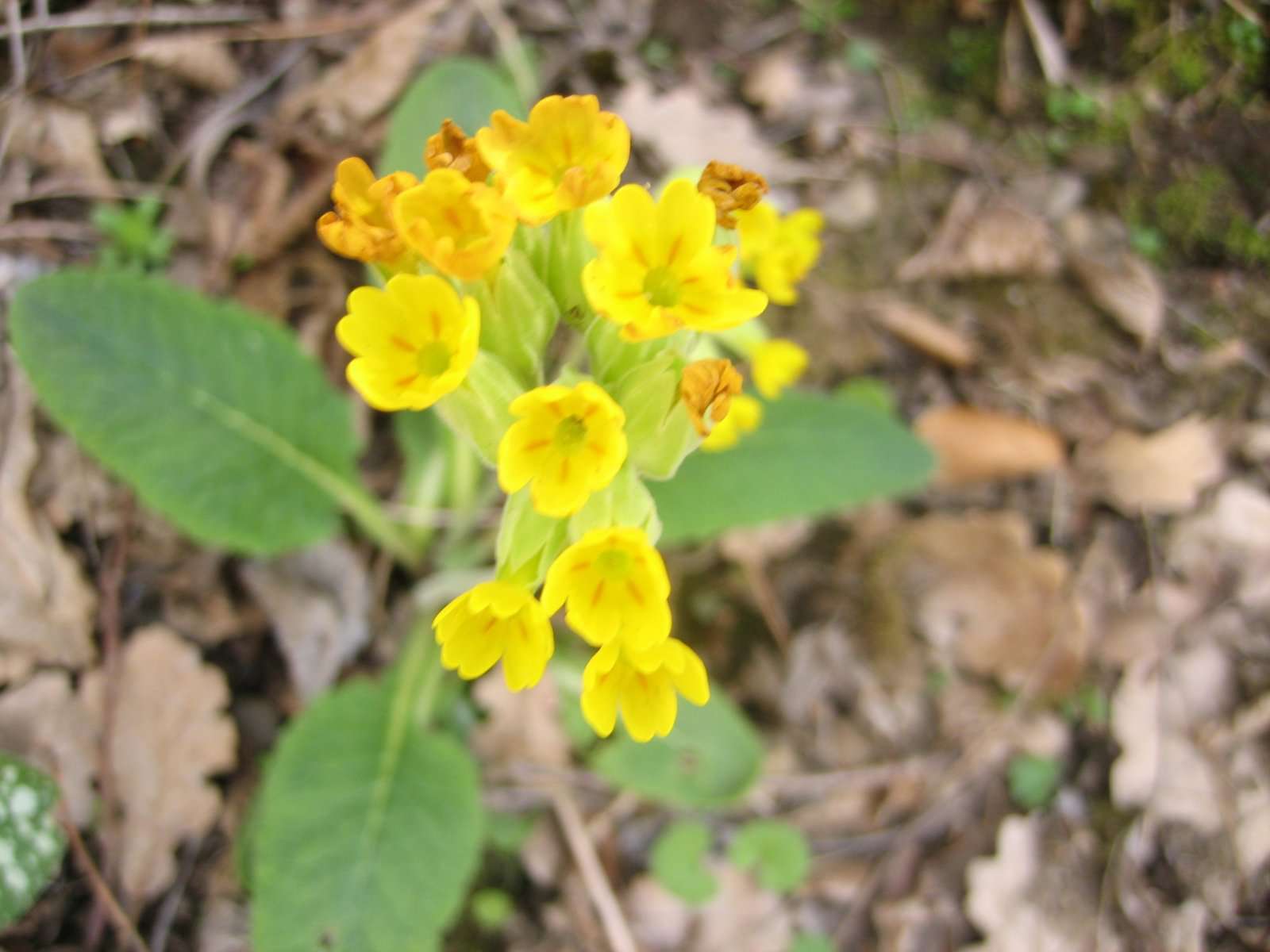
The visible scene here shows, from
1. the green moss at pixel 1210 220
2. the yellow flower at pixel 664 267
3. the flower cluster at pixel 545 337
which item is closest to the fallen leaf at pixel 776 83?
the green moss at pixel 1210 220

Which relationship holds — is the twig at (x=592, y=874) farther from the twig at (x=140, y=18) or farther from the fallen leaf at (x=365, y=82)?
the twig at (x=140, y=18)

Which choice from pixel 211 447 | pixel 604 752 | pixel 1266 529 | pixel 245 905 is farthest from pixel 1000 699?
pixel 211 447

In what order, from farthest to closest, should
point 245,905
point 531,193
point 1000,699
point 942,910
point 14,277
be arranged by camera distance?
point 1000,699, point 942,910, point 14,277, point 245,905, point 531,193

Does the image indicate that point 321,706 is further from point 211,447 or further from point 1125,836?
point 1125,836

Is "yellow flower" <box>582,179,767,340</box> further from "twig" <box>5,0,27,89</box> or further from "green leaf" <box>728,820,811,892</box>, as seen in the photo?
"twig" <box>5,0,27,89</box>

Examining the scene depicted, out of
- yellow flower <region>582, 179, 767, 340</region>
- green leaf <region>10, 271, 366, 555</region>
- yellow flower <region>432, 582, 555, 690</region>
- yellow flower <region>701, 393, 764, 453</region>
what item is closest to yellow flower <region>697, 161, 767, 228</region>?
yellow flower <region>582, 179, 767, 340</region>

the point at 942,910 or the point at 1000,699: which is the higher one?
the point at 1000,699

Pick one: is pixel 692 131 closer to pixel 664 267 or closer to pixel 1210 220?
pixel 1210 220
